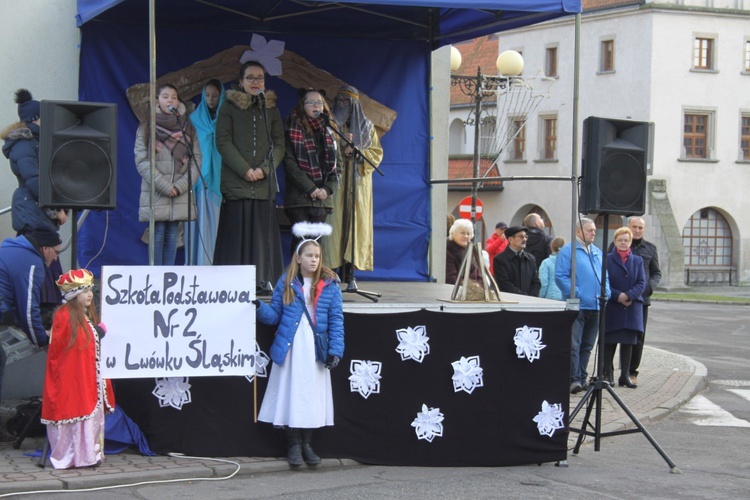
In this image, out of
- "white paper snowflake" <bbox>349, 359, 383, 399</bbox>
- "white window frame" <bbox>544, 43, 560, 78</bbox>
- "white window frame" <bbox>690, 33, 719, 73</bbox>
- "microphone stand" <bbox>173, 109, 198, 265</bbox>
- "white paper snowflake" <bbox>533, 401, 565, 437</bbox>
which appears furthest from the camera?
"white window frame" <bbox>544, 43, 560, 78</bbox>

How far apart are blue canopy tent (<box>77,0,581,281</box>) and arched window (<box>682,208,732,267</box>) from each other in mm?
36979

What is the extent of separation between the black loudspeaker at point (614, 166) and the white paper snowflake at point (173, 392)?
3.51m

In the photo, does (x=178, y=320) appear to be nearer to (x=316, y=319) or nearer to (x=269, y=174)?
(x=316, y=319)

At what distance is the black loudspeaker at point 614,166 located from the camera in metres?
9.23

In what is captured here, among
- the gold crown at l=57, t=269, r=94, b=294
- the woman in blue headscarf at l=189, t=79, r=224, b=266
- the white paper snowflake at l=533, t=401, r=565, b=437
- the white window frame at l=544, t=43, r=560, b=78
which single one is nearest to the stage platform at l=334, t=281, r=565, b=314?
the white paper snowflake at l=533, t=401, r=565, b=437

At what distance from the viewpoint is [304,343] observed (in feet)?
28.1

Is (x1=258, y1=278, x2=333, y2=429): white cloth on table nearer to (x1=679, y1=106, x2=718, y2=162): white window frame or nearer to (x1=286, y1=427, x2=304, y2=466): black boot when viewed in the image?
(x1=286, y1=427, x2=304, y2=466): black boot

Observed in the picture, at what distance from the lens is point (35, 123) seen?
9477 mm

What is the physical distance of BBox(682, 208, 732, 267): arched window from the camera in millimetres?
48438

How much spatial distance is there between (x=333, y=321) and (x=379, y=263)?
443 cm

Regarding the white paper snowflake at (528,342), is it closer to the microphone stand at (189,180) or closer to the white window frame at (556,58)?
the microphone stand at (189,180)

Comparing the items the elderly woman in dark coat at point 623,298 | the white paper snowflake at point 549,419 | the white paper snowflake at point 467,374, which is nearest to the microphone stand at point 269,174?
the white paper snowflake at point 467,374

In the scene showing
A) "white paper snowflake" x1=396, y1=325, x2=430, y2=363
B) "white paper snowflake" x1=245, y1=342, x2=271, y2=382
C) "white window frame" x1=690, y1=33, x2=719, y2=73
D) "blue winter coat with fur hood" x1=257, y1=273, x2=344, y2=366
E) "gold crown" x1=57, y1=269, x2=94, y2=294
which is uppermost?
"white window frame" x1=690, y1=33, x2=719, y2=73

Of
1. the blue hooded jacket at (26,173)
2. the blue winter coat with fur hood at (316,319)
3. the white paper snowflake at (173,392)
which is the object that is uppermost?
the blue hooded jacket at (26,173)
